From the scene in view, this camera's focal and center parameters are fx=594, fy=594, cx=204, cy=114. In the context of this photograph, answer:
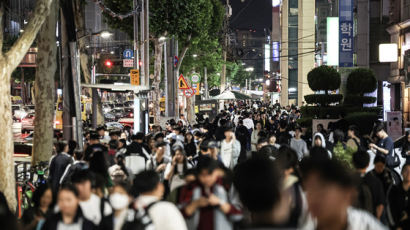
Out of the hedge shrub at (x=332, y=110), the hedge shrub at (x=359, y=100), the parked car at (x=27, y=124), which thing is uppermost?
the hedge shrub at (x=359, y=100)

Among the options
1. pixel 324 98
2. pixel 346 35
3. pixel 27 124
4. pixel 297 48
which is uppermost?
pixel 297 48

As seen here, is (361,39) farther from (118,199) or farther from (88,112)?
(118,199)

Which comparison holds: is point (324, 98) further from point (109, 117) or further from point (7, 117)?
point (109, 117)

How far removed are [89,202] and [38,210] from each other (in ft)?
1.78

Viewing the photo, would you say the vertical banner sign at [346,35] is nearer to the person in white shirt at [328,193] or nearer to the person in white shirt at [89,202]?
the person in white shirt at [89,202]

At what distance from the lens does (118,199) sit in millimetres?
5871

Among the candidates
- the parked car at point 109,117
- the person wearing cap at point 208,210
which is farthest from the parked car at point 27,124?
the person wearing cap at point 208,210

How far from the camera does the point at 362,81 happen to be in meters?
29.2

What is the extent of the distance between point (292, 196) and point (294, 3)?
7775 cm

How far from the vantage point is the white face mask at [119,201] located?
5.81 meters

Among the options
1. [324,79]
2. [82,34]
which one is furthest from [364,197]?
[82,34]

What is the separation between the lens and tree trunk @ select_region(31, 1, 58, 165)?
15.9m

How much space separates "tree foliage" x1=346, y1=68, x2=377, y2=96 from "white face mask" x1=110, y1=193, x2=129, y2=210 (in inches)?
981

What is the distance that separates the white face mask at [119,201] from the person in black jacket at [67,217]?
0.36 meters
